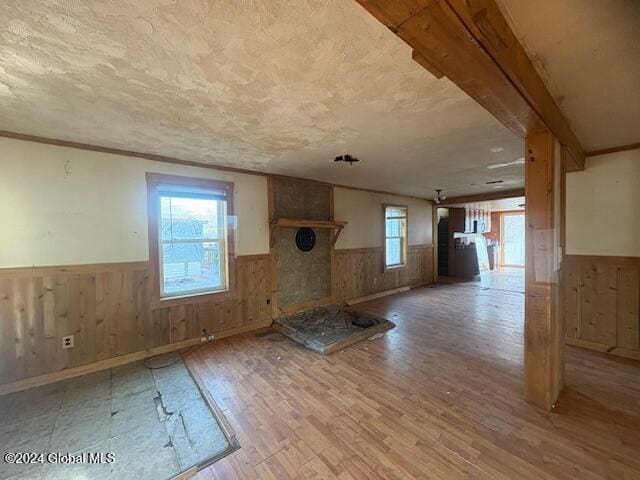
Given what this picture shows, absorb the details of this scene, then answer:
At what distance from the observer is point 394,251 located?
663cm

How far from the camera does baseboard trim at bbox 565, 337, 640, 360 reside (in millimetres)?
2877

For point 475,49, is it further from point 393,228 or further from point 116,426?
point 393,228

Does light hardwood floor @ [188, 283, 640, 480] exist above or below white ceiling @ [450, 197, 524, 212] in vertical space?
below

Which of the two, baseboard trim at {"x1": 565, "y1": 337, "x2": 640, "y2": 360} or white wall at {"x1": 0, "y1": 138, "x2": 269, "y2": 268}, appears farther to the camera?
baseboard trim at {"x1": 565, "y1": 337, "x2": 640, "y2": 360}

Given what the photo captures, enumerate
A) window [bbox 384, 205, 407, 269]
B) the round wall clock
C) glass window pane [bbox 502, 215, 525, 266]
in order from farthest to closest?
1. glass window pane [bbox 502, 215, 525, 266]
2. window [bbox 384, 205, 407, 269]
3. the round wall clock

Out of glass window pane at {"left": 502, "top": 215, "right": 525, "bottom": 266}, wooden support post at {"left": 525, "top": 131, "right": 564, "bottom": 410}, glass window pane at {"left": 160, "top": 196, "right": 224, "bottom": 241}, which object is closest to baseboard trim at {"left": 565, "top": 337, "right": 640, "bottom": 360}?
wooden support post at {"left": 525, "top": 131, "right": 564, "bottom": 410}

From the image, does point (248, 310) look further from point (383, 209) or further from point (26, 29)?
point (383, 209)

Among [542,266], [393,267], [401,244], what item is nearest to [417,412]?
[542,266]

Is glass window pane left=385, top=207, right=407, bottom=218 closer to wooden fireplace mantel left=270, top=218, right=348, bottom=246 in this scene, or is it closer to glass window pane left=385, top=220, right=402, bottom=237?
glass window pane left=385, top=220, right=402, bottom=237

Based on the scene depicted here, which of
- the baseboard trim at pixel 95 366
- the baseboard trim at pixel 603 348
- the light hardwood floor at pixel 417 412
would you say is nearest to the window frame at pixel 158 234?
the baseboard trim at pixel 95 366

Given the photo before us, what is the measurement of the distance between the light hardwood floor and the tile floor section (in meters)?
0.21

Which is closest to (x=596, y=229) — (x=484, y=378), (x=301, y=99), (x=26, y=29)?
(x=484, y=378)

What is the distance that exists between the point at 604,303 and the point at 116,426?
16.8 ft

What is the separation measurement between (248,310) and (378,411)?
248 centimetres
